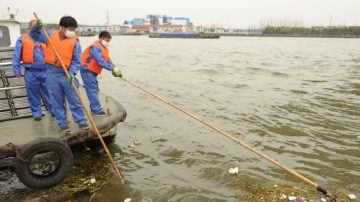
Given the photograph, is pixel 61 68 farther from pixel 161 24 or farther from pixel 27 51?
pixel 161 24


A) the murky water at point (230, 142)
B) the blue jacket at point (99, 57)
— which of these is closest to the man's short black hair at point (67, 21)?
the blue jacket at point (99, 57)

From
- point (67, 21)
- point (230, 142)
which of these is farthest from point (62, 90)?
point (230, 142)

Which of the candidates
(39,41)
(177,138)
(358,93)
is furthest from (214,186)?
(358,93)

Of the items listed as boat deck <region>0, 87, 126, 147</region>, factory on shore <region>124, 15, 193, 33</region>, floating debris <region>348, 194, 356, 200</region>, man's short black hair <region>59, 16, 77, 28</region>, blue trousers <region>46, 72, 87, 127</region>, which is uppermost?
factory on shore <region>124, 15, 193, 33</region>

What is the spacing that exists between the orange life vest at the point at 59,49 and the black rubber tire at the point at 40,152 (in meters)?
1.43

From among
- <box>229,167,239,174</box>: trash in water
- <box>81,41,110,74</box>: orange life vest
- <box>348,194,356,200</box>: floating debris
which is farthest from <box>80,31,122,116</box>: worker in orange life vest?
<box>348,194,356,200</box>: floating debris

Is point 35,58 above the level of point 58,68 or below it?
above

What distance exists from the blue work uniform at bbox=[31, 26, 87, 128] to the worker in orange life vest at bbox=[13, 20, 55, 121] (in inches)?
9.9

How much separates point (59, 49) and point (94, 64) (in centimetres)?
107

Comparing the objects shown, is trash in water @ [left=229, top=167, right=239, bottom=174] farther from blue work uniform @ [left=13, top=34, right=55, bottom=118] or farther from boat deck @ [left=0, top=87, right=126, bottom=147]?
blue work uniform @ [left=13, top=34, right=55, bottom=118]

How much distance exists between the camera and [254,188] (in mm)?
5602

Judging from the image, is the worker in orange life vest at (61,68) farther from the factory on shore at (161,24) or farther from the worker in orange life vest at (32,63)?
the factory on shore at (161,24)

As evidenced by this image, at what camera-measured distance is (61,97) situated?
5.42 meters

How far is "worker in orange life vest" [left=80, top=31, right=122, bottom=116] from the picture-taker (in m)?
6.10
